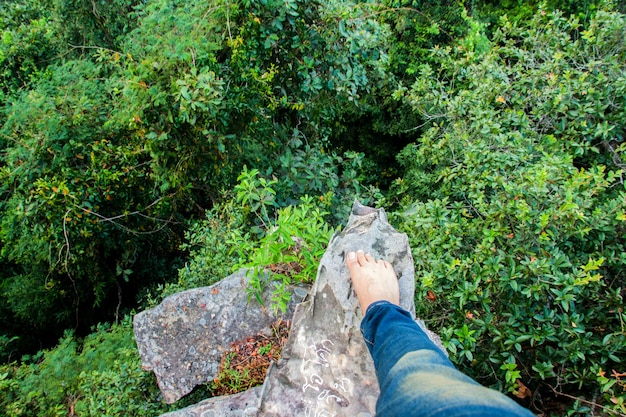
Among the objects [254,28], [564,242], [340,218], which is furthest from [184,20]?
[564,242]

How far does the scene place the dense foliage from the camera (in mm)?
2473

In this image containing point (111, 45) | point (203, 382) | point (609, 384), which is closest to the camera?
point (609, 384)

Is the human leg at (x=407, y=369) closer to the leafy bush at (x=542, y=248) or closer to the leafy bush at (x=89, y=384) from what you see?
the leafy bush at (x=542, y=248)

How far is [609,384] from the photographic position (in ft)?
6.81

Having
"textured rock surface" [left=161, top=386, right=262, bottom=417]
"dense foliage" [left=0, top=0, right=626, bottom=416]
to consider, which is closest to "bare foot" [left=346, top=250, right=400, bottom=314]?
"dense foliage" [left=0, top=0, right=626, bottom=416]

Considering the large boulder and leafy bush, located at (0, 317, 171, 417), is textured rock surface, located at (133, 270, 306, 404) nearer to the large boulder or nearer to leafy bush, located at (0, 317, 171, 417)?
the large boulder

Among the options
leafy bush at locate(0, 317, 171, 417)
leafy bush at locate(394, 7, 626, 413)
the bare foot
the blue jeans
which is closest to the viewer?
the blue jeans

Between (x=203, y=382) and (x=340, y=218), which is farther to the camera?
(x=340, y=218)

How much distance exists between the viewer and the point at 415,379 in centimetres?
123

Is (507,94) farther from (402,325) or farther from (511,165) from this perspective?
(402,325)

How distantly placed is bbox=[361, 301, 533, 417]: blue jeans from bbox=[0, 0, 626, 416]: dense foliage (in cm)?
76

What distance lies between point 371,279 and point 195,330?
170cm

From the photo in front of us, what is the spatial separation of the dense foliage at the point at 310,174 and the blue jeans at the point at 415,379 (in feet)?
A: 2.51

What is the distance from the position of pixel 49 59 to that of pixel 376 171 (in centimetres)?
601
